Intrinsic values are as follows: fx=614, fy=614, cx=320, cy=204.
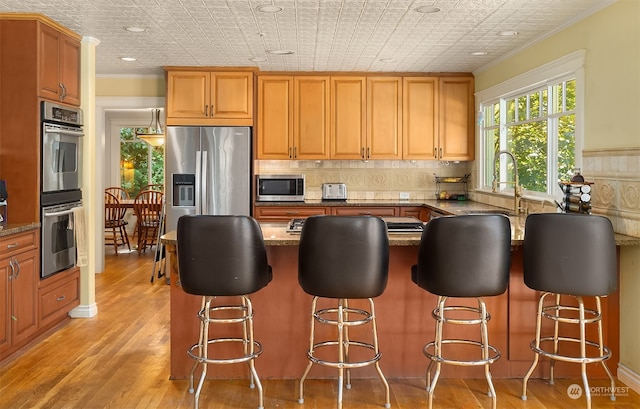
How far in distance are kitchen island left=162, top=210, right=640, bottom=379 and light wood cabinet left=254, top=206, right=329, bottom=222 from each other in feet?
9.44

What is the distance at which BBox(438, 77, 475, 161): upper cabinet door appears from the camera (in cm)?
668

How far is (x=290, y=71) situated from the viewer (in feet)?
21.8

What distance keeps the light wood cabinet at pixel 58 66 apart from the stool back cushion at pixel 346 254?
257cm

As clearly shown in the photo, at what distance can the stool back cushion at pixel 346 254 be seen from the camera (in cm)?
297

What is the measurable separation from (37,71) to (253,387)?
8.75 feet

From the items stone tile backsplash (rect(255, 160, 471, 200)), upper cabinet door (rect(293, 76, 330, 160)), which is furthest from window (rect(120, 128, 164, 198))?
upper cabinet door (rect(293, 76, 330, 160))

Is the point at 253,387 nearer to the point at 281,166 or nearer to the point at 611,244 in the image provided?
the point at 611,244

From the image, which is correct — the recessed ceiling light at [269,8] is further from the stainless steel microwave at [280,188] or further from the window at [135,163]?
the window at [135,163]

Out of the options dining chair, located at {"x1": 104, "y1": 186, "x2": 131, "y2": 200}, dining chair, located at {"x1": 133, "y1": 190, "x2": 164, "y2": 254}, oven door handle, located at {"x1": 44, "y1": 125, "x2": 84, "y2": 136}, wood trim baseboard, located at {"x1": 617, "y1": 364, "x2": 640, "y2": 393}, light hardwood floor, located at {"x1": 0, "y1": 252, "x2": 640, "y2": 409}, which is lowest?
light hardwood floor, located at {"x1": 0, "y1": 252, "x2": 640, "y2": 409}

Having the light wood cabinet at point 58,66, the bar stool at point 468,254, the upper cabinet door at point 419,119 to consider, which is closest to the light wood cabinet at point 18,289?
the light wood cabinet at point 58,66

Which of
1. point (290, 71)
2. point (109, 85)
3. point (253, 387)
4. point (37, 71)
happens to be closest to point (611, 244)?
point (253, 387)

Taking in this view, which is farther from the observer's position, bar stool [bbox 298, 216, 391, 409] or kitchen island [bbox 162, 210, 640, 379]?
kitchen island [bbox 162, 210, 640, 379]

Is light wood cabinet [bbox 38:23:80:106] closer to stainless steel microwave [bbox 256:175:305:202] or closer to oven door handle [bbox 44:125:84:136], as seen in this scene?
oven door handle [bbox 44:125:84:136]

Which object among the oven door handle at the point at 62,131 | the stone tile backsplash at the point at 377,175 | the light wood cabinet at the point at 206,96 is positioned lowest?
the stone tile backsplash at the point at 377,175
